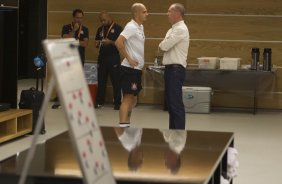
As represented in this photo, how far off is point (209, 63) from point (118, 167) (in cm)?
761

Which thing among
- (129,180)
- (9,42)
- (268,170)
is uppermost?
(9,42)

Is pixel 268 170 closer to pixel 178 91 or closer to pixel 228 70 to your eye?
pixel 178 91

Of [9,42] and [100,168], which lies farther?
[9,42]

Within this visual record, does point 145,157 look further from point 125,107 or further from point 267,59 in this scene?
point 267,59

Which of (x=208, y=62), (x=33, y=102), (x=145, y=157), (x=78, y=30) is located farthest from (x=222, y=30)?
(x=145, y=157)

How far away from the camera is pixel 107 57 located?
1051 cm

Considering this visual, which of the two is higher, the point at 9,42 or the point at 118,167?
the point at 9,42

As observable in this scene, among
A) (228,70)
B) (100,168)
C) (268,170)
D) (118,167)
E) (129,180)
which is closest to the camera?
(100,168)

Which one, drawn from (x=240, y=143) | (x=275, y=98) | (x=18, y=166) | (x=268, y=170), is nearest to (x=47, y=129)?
(x=240, y=143)

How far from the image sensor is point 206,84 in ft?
34.0

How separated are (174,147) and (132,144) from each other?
0.24m

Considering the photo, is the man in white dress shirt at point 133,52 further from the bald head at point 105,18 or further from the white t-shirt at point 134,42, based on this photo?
the bald head at point 105,18

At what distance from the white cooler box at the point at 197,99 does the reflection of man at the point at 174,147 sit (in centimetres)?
619

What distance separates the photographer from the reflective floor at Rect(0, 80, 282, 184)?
5.90 m
